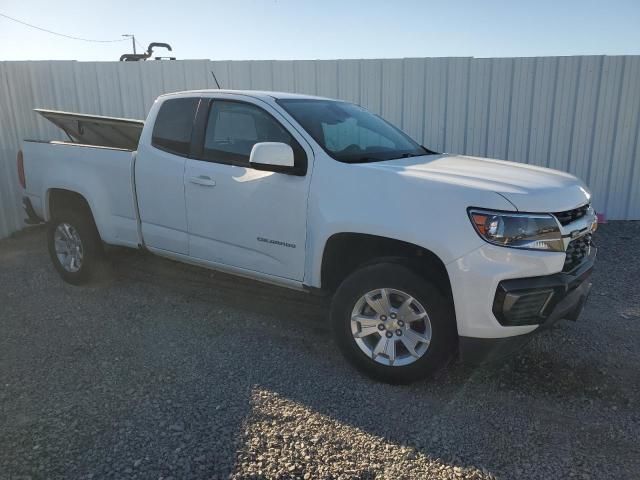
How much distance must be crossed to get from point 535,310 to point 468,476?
3.23 ft

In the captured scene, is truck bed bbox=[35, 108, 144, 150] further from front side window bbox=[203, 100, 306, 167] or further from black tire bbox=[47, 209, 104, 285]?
front side window bbox=[203, 100, 306, 167]

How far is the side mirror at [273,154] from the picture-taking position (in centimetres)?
349

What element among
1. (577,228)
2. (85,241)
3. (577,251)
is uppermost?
(577,228)

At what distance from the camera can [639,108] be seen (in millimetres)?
7309

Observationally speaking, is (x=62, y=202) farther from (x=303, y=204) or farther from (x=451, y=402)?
(x=451, y=402)

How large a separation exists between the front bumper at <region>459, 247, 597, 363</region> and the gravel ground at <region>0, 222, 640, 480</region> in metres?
0.41

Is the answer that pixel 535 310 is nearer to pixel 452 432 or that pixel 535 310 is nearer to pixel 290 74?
pixel 452 432

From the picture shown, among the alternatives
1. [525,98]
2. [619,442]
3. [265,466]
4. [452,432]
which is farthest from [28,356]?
[525,98]

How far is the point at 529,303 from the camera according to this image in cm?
292

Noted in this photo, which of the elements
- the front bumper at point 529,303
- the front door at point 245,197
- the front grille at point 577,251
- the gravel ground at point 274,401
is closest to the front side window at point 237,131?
the front door at point 245,197

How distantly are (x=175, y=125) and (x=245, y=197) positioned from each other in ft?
3.71

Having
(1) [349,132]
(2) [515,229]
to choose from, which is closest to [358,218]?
(2) [515,229]

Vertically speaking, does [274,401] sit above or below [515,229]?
below

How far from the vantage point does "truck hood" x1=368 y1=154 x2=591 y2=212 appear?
2.99 m
